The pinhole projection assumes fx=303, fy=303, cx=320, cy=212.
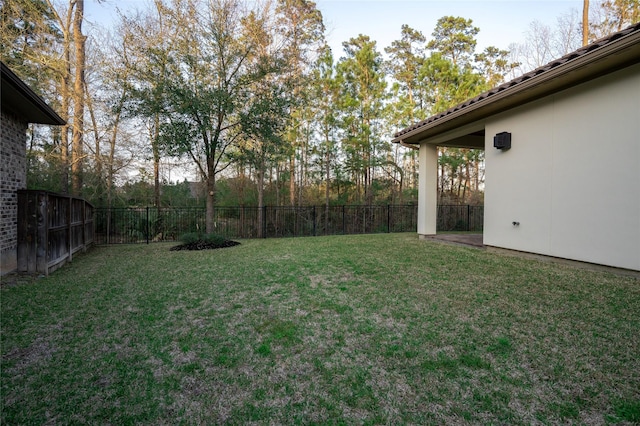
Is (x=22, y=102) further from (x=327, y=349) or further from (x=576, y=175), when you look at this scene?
(x=576, y=175)

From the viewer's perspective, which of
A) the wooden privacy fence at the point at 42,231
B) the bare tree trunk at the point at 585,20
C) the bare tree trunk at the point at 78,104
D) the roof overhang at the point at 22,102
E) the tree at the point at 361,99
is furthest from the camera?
the tree at the point at 361,99

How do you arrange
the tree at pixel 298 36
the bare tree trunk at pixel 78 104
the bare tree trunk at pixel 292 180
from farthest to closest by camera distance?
the bare tree trunk at pixel 292 180 < the tree at pixel 298 36 < the bare tree trunk at pixel 78 104

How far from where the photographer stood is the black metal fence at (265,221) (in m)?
9.73

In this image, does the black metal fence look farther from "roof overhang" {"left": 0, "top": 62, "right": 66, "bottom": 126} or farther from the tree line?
"roof overhang" {"left": 0, "top": 62, "right": 66, "bottom": 126}

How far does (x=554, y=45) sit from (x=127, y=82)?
1455 centimetres

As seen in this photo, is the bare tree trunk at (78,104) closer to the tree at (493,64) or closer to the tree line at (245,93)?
the tree line at (245,93)

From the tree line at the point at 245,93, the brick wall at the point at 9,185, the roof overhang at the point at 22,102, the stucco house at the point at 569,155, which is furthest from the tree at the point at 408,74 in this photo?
the brick wall at the point at 9,185

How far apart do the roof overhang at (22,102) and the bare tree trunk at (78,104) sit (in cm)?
429

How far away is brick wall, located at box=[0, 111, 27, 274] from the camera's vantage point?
451 centimetres

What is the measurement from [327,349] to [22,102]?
5.81 meters

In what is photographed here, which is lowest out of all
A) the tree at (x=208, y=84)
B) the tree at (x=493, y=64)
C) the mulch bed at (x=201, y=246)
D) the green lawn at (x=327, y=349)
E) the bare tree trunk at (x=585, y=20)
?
the green lawn at (x=327, y=349)

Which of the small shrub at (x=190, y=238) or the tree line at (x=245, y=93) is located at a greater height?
the tree line at (x=245, y=93)

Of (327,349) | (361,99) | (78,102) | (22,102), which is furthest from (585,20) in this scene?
(78,102)

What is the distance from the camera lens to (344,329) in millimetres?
2682
